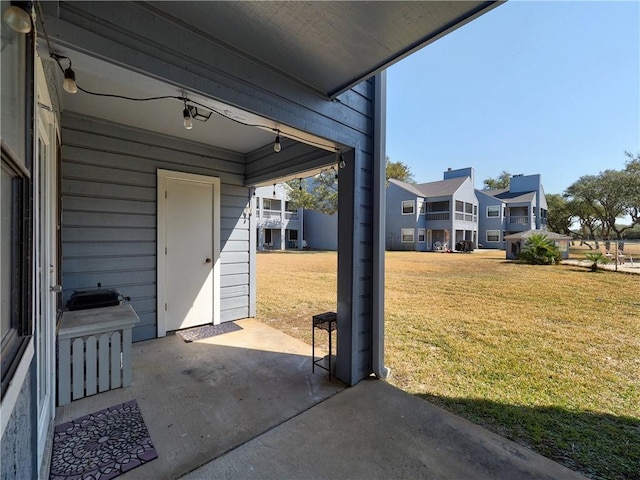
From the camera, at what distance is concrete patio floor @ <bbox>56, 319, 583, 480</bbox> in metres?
1.64

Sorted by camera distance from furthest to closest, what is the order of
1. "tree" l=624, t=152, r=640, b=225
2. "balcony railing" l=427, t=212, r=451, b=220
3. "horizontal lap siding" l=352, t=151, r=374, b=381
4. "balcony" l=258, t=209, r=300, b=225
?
1. "balcony" l=258, t=209, r=300, b=225
2. "balcony railing" l=427, t=212, r=451, b=220
3. "tree" l=624, t=152, r=640, b=225
4. "horizontal lap siding" l=352, t=151, r=374, b=381

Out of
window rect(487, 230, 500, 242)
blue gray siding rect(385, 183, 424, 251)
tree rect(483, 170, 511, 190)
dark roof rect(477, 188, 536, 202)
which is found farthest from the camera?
tree rect(483, 170, 511, 190)

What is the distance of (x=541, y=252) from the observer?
11.6 m

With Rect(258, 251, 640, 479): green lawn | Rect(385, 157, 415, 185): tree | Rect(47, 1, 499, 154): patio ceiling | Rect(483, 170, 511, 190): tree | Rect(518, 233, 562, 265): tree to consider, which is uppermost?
Rect(483, 170, 511, 190): tree

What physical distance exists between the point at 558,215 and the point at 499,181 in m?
13.9

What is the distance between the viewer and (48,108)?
1.78 metres

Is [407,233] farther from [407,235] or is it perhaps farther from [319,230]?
[319,230]

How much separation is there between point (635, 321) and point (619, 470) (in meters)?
4.28

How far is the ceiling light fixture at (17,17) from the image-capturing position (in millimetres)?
866

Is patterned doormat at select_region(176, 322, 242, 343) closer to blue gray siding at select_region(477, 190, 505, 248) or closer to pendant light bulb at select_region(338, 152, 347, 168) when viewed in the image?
pendant light bulb at select_region(338, 152, 347, 168)

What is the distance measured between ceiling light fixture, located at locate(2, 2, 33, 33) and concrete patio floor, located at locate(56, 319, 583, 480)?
210 centimetres

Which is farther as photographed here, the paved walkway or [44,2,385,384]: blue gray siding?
the paved walkway

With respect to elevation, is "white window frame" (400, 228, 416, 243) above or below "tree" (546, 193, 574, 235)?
below

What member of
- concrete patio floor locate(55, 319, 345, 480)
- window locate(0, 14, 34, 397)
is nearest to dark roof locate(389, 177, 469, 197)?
concrete patio floor locate(55, 319, 345, 480)
